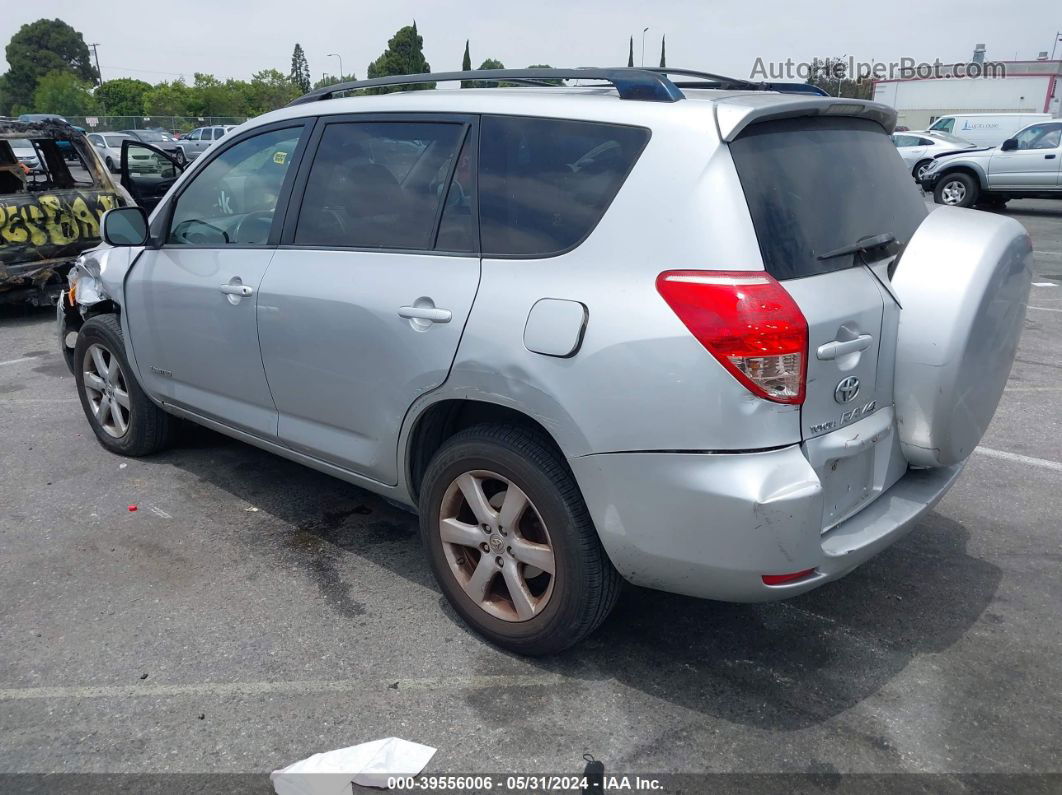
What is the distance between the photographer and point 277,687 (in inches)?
116

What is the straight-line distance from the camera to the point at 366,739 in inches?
106

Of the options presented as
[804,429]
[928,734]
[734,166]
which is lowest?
[928,734]

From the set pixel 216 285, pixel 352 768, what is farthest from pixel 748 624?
pixel 216 285

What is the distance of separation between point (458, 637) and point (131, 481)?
7.88ft

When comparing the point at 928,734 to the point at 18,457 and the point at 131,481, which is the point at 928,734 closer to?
the point at 131,481

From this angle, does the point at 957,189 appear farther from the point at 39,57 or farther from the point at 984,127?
the point at 39,57

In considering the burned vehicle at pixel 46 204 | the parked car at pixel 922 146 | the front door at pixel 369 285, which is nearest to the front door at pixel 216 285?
the front door at pixel 369 285

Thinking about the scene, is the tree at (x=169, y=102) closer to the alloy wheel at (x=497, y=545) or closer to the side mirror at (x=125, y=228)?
the side mirror at (x=125, y=228)

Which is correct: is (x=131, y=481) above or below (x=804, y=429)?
below

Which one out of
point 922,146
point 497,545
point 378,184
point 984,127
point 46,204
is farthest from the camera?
point 984,127

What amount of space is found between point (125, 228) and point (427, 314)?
2221 millimetres

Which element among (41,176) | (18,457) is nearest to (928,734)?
(18,457)

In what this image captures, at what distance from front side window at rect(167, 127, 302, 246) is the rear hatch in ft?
6.87

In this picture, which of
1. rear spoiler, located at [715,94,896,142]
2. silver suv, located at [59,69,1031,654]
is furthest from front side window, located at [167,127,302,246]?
rear spoiler, located at [715,94,896,142]
